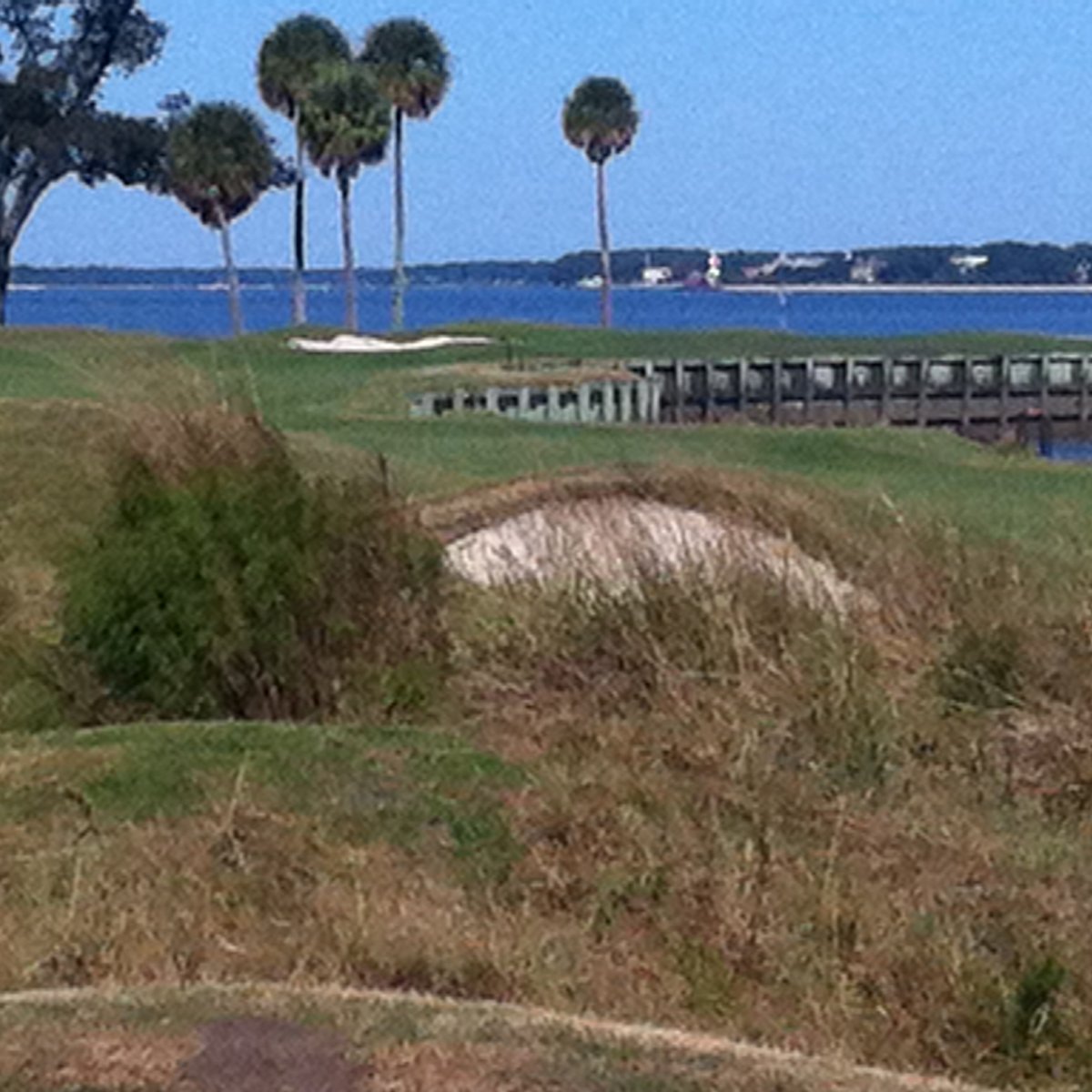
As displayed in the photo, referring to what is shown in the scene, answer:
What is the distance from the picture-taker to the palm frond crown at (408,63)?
322ft

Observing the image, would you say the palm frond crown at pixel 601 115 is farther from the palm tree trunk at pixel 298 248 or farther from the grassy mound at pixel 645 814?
the grassy mound at pixel 645 814

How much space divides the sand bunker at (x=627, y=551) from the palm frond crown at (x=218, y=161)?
64308 millimetres

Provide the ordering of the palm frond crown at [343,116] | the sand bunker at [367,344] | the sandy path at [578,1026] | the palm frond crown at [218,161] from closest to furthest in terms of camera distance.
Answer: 1. the sandy path at [578,1026]
2. the sand bunker at [367,344]
3. the palm frond crown at [218,161]
4. the palm frond crown at [343,116]

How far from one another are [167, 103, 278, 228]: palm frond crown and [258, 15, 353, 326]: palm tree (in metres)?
5.71

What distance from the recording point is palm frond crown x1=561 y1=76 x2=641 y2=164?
112 meters

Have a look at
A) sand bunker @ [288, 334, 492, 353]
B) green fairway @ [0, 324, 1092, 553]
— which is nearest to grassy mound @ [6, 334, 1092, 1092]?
green fairway @ [0, 324, 1092, 553]

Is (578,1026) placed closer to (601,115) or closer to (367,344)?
(367,344)

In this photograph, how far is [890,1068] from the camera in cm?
882

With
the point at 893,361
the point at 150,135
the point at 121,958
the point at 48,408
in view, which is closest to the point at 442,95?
the point at 150,135

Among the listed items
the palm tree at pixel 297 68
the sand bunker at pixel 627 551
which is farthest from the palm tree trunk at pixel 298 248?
the sand bunker at pixel 627 551

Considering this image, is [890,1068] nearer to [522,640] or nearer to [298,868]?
[298,868]

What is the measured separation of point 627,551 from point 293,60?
80199mm

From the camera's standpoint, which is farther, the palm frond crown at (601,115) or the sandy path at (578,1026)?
the palm frond crown at (601,115)

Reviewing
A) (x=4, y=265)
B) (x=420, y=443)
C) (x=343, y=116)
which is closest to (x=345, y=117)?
(x=343, y=116)
